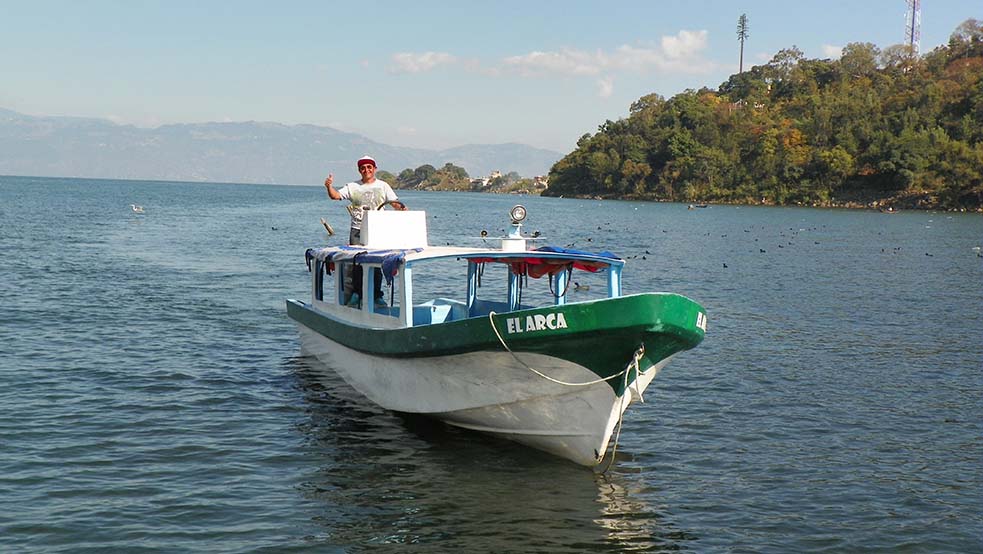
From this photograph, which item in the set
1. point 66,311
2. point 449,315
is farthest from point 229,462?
point 66,311

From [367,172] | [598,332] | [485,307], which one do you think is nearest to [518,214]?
[485,307]

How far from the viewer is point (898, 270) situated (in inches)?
1858

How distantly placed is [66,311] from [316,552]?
19404mm

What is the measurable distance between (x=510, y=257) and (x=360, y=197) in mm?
4397

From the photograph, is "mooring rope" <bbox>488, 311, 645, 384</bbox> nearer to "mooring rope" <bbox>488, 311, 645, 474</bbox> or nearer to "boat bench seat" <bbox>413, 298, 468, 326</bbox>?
"mooring rope" <bbox>488, 311, 645, 474</bbox>

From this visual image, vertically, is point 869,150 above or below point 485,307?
above

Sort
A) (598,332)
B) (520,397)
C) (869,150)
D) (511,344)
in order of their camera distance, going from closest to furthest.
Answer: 1. (598,332)
2. (511,344)
3. (520,397)
4. (869,150)

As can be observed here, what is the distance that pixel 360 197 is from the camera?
18.3 m

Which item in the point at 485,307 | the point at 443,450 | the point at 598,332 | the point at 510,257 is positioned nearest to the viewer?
the point at 598,332

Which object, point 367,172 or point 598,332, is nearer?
point 598,332

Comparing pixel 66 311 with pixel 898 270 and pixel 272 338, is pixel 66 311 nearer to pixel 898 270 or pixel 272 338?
pixel 272 338

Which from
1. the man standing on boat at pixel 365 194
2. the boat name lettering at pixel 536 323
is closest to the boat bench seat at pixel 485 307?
the man standing on boat at pixel 365 194

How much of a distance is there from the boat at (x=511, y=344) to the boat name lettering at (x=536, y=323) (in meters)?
0.02

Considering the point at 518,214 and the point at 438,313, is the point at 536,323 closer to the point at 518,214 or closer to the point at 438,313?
the point at 518,214
